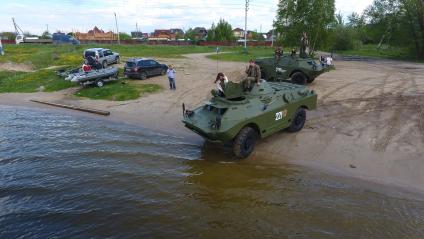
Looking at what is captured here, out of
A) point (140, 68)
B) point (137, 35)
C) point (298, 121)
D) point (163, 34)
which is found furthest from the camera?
point (137, 35)

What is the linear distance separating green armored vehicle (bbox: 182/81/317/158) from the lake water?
0.83 metres

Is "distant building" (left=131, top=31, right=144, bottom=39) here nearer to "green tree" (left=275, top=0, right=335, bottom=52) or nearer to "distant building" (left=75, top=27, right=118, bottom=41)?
"distant building" (left=75, top=27, right=118, bottom=41)

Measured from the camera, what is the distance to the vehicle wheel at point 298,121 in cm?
1249

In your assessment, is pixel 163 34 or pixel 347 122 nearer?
pixel 347 122

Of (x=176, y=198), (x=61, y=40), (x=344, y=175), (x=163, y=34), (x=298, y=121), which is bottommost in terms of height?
(x=176, y=198)

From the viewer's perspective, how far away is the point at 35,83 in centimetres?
2464

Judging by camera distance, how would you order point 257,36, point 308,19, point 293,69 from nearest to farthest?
point 293,69, point 308,19, point 257,36

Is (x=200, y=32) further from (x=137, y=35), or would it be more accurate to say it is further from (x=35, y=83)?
(x=35, y=83)

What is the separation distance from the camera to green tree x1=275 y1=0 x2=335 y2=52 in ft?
96.3

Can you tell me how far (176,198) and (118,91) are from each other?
1255cm

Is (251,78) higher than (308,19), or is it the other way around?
(308,19)

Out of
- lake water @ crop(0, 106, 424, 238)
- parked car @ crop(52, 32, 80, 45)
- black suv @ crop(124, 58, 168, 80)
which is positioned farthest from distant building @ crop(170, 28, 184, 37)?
lake water @ crop(0, 106, 424, 238)

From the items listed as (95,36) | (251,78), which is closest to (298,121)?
(251,78)

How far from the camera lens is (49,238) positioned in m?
7.28
